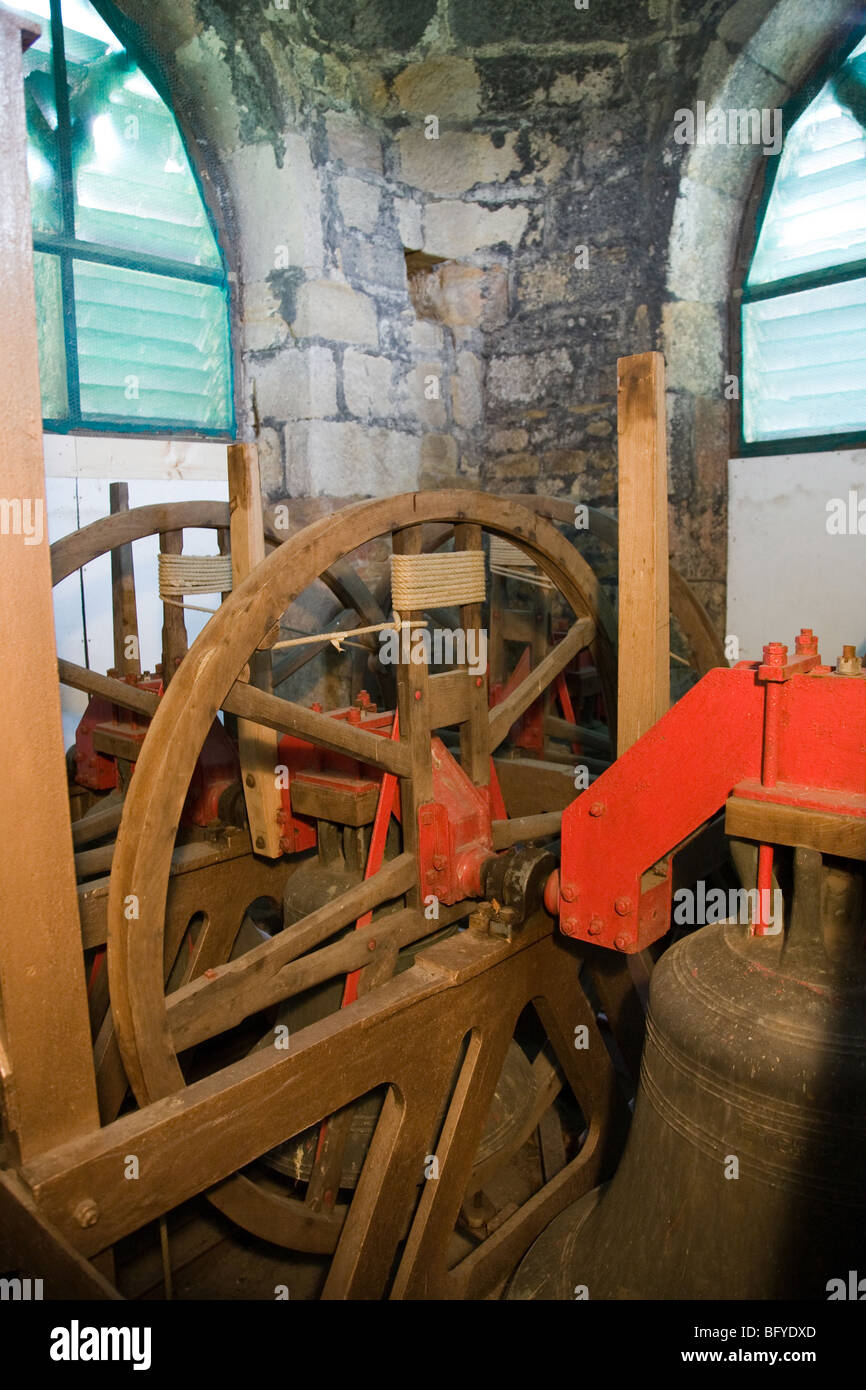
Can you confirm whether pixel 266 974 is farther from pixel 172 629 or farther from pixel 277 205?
pixel 277 205

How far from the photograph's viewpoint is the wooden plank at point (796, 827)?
1385mm

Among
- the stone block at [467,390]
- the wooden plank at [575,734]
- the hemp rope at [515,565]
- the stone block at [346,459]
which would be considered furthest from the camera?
the stone block at [467,390]

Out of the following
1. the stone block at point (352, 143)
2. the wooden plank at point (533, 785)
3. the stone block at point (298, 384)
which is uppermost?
the stone block at point (352, 143)

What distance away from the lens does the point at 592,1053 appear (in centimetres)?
244

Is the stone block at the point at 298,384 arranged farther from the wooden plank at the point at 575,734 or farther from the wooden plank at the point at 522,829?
the wooden plank at the point at 522,829

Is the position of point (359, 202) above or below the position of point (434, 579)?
above

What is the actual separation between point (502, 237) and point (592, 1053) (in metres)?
3.72

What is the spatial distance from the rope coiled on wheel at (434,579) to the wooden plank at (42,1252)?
1.26 m

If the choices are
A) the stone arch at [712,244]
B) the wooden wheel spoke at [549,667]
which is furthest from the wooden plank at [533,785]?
the stone arch at [712,244]

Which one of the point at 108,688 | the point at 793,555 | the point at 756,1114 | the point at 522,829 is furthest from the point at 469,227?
the point at 756,1114

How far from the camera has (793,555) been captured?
3.84 m

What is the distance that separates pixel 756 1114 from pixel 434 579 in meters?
1.22

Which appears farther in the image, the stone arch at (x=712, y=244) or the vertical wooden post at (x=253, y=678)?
the stone arch at (x=712, y=244)

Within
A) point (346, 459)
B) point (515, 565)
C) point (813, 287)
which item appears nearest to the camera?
point (515, 565)
